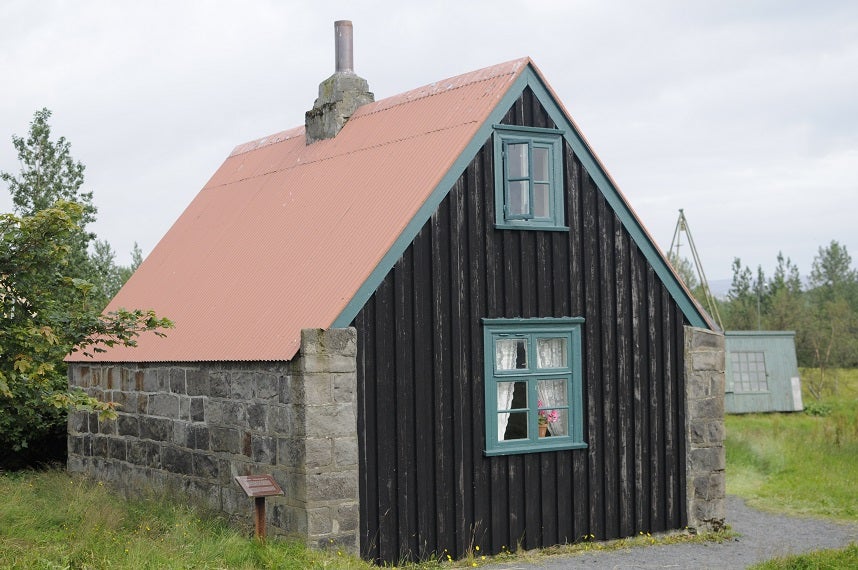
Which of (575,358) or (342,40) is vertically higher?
(342,40)

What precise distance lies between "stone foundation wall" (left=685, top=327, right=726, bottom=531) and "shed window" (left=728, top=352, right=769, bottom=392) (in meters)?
15.4

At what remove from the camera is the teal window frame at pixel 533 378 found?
12.9m

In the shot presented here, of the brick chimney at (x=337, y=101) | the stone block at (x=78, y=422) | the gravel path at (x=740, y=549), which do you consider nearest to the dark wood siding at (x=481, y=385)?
the gravel path at (x=740, y=549)

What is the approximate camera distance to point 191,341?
46.3 feet

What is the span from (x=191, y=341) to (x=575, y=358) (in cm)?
470

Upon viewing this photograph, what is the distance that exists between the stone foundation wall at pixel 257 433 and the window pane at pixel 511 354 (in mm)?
2018

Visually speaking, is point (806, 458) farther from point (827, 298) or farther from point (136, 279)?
point (827, 298)

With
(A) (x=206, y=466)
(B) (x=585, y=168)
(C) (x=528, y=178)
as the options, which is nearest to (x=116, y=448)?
(A) (x=206, y=466)

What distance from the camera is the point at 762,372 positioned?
30.0 metres

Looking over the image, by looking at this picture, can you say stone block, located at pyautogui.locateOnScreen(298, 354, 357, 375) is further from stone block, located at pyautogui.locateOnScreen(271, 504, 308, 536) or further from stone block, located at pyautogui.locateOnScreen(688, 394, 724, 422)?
stone block, located at pyautogui.locateOnScreen(688, 394, 724, 422)

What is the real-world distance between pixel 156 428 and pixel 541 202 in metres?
5.74

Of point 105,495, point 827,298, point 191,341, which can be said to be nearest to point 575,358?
point 191,341

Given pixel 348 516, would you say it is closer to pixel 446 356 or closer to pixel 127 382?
pixel 446 356

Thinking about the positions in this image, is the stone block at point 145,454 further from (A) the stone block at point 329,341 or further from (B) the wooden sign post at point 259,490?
(A) the stone block at point 329,341
